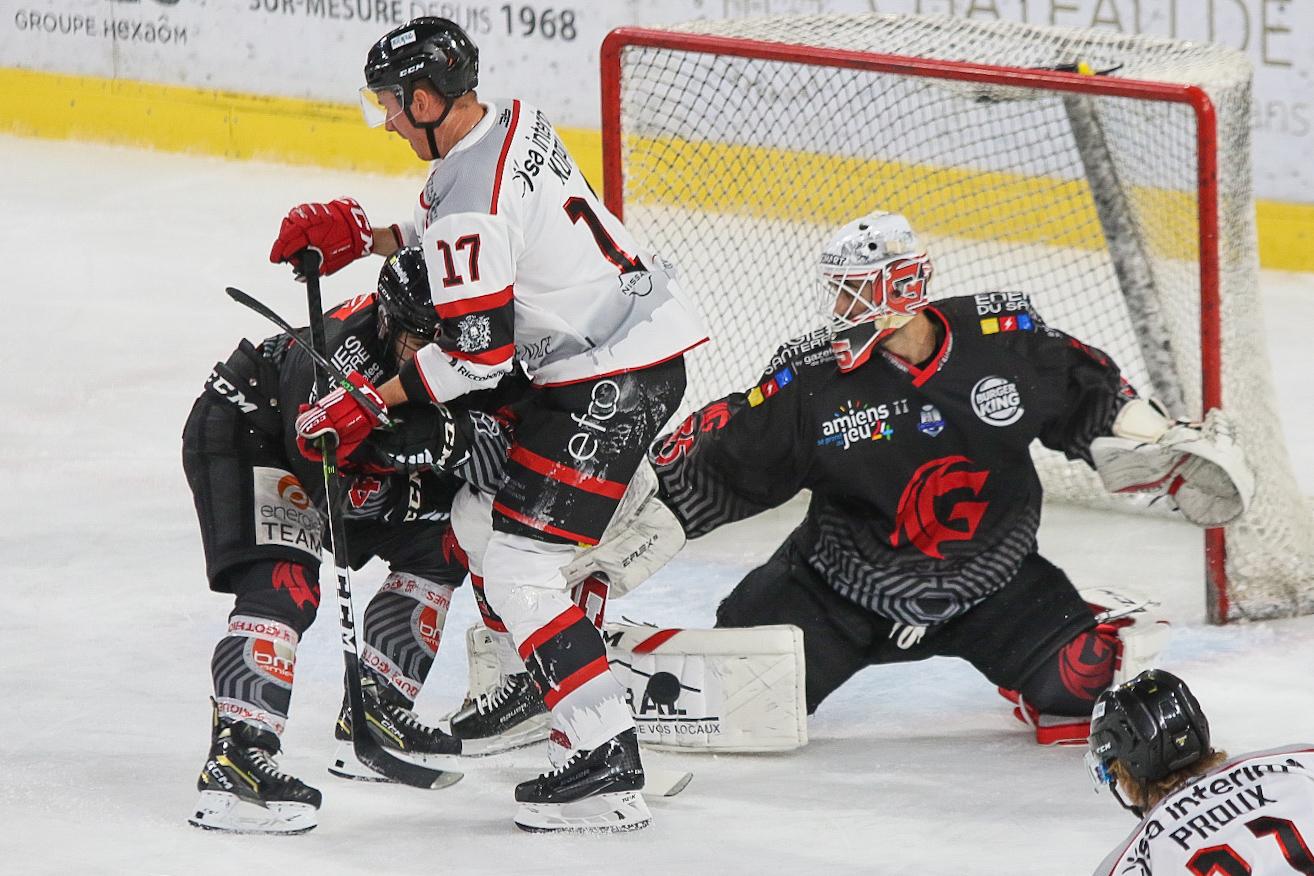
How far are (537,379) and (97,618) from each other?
4.77ft

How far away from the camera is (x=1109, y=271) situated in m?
4.71

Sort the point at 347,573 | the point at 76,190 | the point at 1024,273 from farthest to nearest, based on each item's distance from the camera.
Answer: the point at 76,190, the point at 1024,273, the point at 347,573

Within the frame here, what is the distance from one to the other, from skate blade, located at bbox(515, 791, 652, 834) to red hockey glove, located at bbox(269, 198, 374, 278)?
92 centimetres

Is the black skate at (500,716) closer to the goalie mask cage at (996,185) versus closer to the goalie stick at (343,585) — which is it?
the goalie stick at (343,585)

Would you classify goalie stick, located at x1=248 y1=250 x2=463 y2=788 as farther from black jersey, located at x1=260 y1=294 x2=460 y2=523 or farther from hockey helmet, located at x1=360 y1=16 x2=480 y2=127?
hockey helmet, located at x1=360 y1=16 x2=480 y2=127

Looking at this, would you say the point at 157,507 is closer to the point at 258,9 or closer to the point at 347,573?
the point at 347,573

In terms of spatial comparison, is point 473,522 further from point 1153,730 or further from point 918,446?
point 1153,730

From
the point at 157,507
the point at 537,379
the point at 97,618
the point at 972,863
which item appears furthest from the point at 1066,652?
the point at 157,507

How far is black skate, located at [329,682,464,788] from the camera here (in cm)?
335

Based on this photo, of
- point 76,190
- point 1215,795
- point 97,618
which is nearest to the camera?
point 1215,795

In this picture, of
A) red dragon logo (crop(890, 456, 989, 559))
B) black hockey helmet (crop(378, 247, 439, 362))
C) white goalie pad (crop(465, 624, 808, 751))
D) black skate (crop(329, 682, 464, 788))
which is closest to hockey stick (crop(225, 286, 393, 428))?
black hockey helmet (crop(378, 247, 439, 362))

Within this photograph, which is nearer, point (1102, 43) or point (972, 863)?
point (972, 863)

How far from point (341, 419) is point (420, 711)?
87 centimetres

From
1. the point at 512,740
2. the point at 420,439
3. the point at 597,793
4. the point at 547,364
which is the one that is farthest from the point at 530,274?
the point at 512,740
